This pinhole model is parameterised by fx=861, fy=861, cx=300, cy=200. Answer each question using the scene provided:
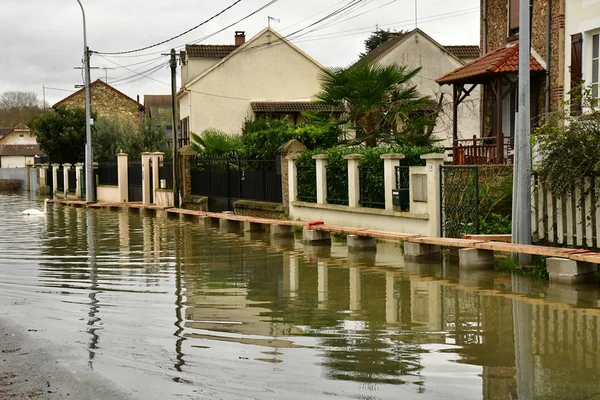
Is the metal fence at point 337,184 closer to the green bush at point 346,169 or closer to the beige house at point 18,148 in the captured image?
the green bush at point 346,169

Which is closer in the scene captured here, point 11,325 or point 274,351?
point 274,351

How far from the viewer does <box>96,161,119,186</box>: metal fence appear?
43.7m

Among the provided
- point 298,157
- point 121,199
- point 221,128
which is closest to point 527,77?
point 298,157

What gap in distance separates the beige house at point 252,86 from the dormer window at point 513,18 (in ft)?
77.2

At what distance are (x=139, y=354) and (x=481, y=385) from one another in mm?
3331

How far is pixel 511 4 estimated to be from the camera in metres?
23.8

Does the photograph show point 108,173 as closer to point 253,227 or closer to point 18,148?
point 253,227

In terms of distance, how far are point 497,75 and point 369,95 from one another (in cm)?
349

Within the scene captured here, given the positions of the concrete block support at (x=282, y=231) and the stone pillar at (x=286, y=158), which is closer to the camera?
the concrete block support at (x=282, y=231)

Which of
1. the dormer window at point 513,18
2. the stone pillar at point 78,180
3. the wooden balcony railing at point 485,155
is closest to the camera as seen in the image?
the wooden balcony railing at point 485,155

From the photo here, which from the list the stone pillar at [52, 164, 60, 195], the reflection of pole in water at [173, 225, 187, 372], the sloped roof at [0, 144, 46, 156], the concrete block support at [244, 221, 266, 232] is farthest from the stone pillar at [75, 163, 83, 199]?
the sloped roof at [0, 144, 46, 156]

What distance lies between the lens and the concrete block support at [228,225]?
81.7 ft

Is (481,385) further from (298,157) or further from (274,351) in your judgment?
(298,157)

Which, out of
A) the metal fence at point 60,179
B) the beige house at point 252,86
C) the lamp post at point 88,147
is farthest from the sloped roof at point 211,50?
the metal fence at point 60,179
